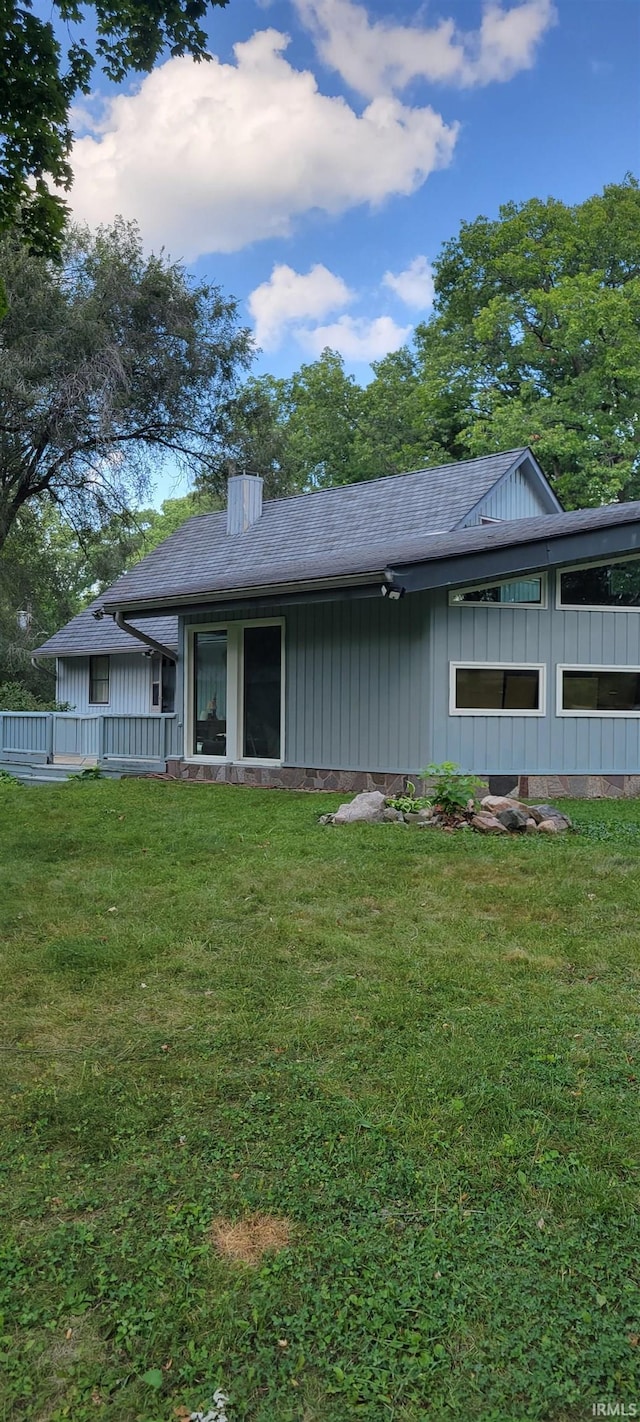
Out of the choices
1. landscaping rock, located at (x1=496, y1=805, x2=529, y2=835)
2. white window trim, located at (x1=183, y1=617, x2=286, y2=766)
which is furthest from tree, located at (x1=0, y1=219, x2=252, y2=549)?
landscaping rock, located at (x1=496, y1=805, x2=529, y2=835)

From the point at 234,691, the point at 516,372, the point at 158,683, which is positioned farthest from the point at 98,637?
the point at 516,372

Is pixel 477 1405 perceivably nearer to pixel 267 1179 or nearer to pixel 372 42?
pixel 267 1179

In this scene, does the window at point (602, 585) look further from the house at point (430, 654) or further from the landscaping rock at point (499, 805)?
the landscaping rock at point (499, 805)

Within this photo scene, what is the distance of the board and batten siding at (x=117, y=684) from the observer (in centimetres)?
1714

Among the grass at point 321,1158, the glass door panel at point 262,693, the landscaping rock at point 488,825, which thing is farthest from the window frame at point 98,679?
A: the grass at point 321,1158

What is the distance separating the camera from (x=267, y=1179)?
2.32m

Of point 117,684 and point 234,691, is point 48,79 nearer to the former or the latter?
point 234,691

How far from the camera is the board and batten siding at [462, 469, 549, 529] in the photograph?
40.7 feet

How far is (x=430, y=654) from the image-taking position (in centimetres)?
950

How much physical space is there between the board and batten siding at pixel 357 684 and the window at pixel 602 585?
186cm

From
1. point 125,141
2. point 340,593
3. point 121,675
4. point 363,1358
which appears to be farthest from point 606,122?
point 363,1358

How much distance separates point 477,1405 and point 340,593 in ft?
26.9

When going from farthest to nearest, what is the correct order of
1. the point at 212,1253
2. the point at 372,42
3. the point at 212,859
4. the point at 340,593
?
the point at 372,42 → the point at 340,593 → the point at 212,859 → the point at 212,1253

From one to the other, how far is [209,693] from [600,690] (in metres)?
5.43
